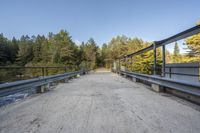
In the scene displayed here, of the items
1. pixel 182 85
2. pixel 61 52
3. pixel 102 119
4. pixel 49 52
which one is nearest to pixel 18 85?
pixel 102 119

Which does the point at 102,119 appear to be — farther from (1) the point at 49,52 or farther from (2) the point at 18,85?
(1) the point at 49,52

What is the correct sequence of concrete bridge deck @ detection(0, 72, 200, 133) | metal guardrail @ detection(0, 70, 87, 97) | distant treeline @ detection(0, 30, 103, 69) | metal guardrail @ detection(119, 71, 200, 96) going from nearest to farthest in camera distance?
concrete bridge deck @ detection(0, 72, 200, 133) → metal guardrail @ detection(119, 71, 200, 96) → metal guardrail @ detection(0, 70, 87, 97) → distant treeline @ detection(0, 30, 103, 69)

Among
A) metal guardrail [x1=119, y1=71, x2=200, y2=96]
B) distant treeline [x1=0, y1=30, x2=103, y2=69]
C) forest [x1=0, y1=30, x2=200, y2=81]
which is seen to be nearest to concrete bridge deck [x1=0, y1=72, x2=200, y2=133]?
metal guardrail [x1=119, y1=71, x2=200, y2=96]

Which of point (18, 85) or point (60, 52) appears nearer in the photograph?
point (18, 85)

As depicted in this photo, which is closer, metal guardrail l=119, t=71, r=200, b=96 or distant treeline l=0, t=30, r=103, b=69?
metal guardrail l=119, t=71, r=200, b=96

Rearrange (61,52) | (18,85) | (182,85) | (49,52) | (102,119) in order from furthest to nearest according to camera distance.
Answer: (49,52)
(61,52)
(18,85)
(182,85)
(102,119)

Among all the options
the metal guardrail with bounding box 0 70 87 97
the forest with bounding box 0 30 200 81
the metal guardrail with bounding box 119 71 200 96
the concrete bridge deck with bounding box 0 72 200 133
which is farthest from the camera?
the forest with bounding box 0 30 200 81

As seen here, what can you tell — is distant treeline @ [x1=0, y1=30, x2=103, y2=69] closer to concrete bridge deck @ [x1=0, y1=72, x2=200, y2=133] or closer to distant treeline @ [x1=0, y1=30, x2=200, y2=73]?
distant treeline @ [x1=0, y1=30, x2=200, y2=73]

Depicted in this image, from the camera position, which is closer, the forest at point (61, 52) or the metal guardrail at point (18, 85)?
the metal guardrail at point (18, 85)

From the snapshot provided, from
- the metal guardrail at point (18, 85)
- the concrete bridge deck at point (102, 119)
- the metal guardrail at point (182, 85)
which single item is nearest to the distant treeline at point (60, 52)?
the metal guardrail at point (18, 85)

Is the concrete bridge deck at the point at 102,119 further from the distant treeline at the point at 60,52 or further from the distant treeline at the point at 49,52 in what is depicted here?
the distant treeline at the point at 49,52

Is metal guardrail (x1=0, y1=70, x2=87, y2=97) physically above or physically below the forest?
below

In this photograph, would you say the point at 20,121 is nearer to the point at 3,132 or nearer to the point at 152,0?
the point at 3,132

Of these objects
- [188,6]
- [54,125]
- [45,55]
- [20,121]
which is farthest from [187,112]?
[45,55]
